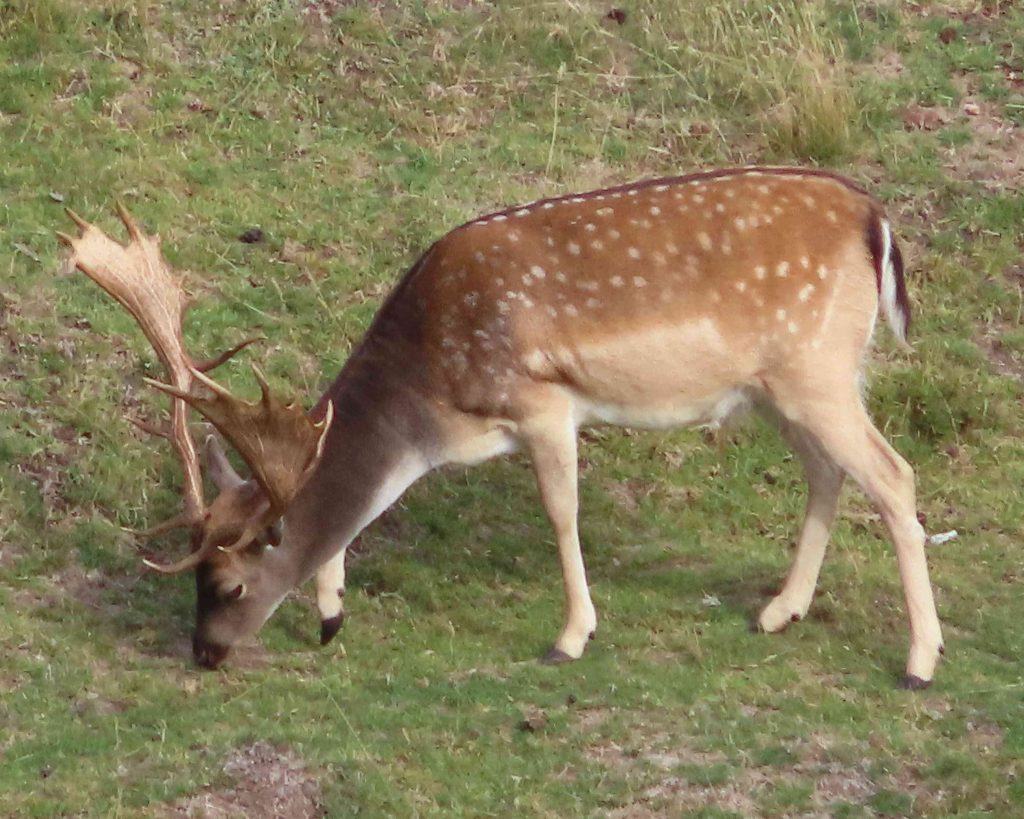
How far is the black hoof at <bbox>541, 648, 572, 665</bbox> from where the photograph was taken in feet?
25.2

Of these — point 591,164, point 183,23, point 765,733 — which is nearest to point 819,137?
point 591,164

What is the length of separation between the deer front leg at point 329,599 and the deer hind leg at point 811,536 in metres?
1.87

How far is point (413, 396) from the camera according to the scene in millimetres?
7723

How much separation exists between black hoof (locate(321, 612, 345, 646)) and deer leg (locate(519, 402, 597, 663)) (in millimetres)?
900

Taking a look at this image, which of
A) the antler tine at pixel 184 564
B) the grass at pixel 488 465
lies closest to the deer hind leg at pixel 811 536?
the grass at pixel 488 465

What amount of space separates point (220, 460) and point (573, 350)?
1536 mm

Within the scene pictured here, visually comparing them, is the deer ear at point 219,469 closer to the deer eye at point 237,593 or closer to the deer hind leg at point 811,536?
the deer eye at point 237,593

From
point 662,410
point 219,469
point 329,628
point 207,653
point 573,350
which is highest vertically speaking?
point 573,350

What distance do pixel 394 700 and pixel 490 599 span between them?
1.32 m

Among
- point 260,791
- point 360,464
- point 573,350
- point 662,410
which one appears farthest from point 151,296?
point 260,791

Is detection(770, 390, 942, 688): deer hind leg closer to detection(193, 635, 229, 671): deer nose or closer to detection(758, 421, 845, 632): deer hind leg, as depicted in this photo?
detection(758, 421, 845, 632): deer hind leg

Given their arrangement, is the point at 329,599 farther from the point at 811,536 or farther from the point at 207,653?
the point at 811,536

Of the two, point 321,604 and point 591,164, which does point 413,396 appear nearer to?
point 321,604

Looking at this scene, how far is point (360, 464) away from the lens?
768 cm
